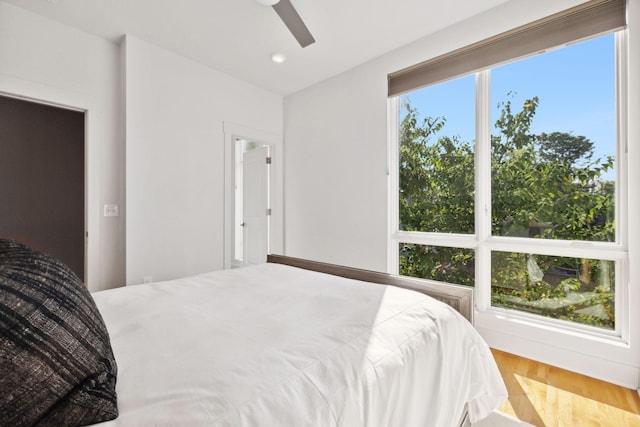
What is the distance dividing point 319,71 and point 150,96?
5.93ft

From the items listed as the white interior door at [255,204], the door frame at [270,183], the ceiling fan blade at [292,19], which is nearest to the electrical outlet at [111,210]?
the door frame at [270,183]

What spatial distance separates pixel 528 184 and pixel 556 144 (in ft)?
1.13

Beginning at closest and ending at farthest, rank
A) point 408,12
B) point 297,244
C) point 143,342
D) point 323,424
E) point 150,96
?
point 323,424 → point 143,342 → point 408,12 → point 150,96 → point 297,244

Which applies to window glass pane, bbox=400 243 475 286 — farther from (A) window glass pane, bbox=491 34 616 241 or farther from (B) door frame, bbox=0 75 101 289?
(B) door frame, bbox=0 75 101 289

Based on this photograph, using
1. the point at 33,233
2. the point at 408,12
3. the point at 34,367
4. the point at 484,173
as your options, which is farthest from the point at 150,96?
the point at 484,173

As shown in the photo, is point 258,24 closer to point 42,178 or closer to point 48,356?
point 48,356

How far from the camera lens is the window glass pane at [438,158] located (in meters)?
2.71

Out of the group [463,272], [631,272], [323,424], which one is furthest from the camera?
[463,272]

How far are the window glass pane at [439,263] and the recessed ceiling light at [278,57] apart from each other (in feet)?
7.63

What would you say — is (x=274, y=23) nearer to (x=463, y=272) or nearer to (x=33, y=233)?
(x=463, y=272)

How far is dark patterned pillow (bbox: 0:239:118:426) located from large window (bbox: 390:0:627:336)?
269 cm

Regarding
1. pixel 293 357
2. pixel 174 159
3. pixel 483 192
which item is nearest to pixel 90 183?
pixel 174 159

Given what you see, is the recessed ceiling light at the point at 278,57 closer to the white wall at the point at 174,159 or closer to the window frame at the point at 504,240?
the white wall at the point at 174,159

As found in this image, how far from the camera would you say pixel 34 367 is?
529mm
